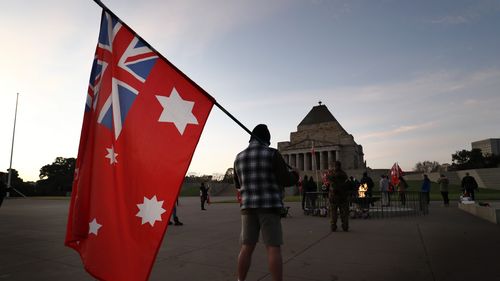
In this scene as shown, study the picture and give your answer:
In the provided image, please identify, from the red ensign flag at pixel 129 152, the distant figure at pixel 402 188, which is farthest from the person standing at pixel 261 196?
the distant figure at pixel 402 188

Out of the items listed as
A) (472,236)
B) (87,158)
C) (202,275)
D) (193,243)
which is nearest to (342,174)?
(472,236)

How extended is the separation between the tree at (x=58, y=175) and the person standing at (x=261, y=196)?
277 ft

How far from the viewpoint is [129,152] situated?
10.7 feet

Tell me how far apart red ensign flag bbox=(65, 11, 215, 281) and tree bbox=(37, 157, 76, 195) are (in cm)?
8398

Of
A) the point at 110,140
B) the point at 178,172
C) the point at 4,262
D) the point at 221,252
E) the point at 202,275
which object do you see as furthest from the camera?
the point at 221,252

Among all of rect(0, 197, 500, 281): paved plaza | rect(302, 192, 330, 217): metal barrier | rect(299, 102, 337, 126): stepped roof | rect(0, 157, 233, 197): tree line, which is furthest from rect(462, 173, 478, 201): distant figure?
rect(299, 102, 337, 126): stepped roof

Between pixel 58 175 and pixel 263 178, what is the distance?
10310cm

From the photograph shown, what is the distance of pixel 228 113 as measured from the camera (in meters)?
3.39

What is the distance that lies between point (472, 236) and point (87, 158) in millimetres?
8517

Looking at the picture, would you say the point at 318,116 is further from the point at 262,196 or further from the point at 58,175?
the point at 262,196

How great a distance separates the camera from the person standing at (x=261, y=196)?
11.7ft

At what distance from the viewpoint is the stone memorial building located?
7994 centimetres

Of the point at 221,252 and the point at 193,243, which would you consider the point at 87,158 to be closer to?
the point at 221,252

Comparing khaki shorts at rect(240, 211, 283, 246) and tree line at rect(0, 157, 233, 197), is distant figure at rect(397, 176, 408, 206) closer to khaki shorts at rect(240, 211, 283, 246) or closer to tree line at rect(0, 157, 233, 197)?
khaki shorts at rect(240, 211, 283, 246)
